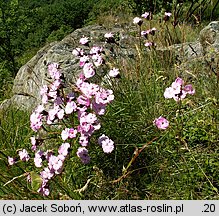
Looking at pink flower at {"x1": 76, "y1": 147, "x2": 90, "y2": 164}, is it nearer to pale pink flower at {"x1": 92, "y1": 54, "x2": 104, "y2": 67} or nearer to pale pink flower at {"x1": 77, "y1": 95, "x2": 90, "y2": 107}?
pale pink flower at {"x1": 77, "y1": 95, "x2": 90, "y2": 107}

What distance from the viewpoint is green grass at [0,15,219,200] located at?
333 centimetres

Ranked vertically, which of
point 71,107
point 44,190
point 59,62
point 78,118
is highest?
point 71,107

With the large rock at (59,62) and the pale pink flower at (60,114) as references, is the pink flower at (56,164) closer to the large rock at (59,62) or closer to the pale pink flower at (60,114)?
the pale pink flower at (60,114)

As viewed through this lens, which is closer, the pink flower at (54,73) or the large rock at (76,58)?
the pink flower at (54,73)

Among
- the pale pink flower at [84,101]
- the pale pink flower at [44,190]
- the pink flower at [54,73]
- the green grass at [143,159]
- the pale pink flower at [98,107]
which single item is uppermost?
the pink flower at [54,73]

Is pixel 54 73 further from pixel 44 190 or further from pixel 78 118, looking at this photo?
pixel 44 190

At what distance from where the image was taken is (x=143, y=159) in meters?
3.61

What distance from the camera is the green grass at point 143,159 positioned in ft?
10.9

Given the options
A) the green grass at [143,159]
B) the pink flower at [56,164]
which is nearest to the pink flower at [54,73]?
the green grass at [143,159]

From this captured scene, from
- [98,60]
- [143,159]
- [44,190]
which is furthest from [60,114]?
[143,159]

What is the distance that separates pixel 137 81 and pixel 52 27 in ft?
123

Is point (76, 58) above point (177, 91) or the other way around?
the other way around

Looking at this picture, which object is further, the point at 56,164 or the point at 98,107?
the point at 98,107

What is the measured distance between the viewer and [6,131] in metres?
4.23
